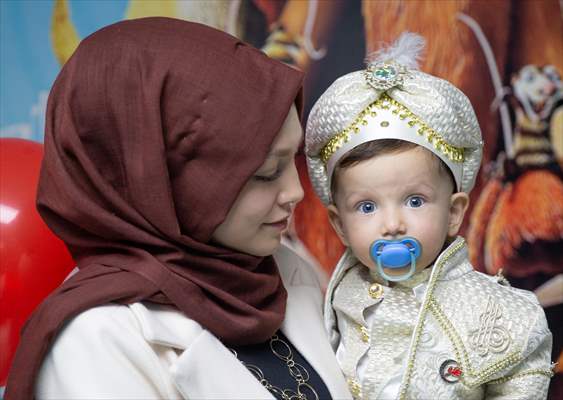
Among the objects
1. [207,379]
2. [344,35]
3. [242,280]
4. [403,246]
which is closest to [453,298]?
[403,246]

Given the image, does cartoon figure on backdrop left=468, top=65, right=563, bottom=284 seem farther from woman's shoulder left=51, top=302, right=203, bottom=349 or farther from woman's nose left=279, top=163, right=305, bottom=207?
woman's shoulder left=51, top=302, right=203, bottom=349

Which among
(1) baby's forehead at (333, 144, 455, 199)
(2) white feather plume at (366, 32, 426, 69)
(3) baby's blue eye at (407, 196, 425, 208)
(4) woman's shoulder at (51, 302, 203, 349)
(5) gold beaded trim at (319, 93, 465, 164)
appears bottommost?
(4) woman's shoulder at (51, 302, 203, 349)

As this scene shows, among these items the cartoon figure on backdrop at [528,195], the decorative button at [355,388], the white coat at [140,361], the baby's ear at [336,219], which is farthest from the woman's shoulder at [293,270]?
the cartoon figure on backdrop at [528,195]

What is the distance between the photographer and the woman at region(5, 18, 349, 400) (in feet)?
4.64

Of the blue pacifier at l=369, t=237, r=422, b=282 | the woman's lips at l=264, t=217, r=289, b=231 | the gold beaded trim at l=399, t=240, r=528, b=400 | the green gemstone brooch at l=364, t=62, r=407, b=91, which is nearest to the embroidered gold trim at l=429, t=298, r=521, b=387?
the gold beaded trim at l=399, t=240, r=528, b=400

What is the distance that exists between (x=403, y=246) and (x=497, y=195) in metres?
1.24

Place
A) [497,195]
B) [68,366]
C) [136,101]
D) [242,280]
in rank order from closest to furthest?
[68,366] < [136,101] < [242,280] < [497,195]

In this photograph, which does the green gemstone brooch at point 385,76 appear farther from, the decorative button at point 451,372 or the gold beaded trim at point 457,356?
the decorative button at point 451,372

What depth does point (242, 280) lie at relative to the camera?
1625mm

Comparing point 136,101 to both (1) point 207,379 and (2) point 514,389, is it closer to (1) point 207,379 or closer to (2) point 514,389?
(1) point 207,379

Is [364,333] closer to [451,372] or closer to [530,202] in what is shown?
[451,372]

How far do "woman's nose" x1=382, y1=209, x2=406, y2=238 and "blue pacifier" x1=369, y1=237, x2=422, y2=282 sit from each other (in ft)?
0.05

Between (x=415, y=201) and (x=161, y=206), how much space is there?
0.51 metres

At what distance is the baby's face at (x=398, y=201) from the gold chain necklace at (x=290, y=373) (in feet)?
0.80
